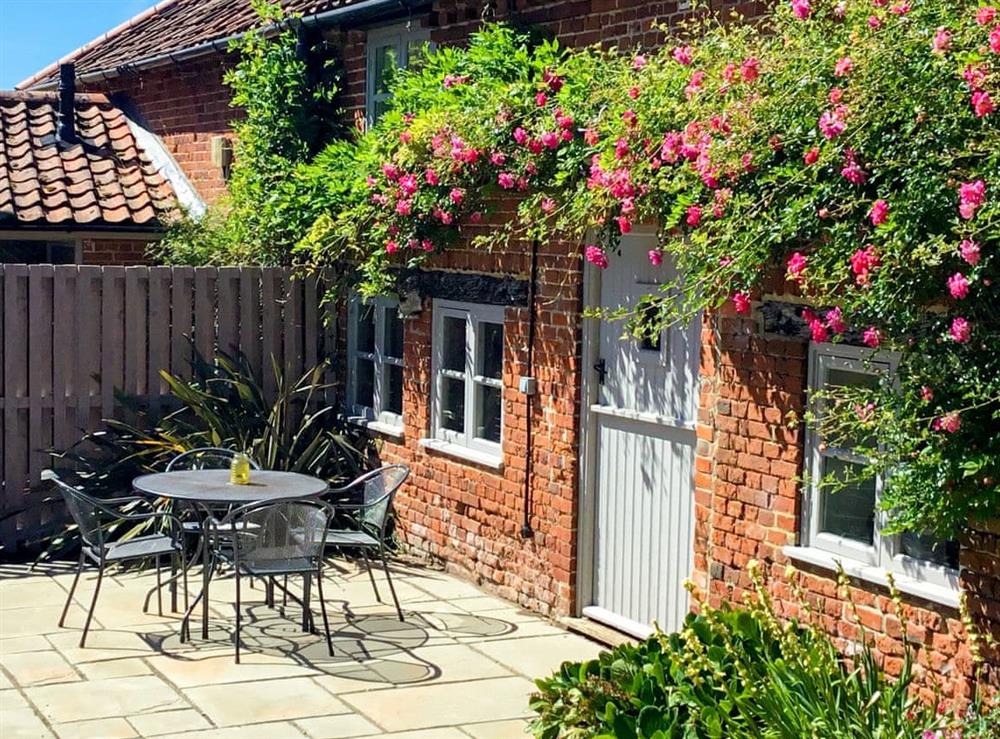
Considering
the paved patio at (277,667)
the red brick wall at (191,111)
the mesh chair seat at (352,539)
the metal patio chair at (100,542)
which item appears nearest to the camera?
the paved patio at (277,667)

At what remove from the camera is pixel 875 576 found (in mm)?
6859

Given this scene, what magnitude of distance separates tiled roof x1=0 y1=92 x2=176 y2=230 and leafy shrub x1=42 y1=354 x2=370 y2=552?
3.64 metres

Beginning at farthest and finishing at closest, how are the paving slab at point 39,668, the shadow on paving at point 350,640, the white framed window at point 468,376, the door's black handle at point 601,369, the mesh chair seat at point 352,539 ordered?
the white framed window at point 468,376 < the mesh chair seat at point 352,539 < the door's black handle at point 601,369 < the shadow on paving at point 350,640 < the paving slab at point 39,668

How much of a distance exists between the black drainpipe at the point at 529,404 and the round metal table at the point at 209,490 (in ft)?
4.49

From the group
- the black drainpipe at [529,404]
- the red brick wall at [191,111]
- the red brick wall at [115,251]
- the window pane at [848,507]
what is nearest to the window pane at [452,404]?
the black drainpipe at [529,404]

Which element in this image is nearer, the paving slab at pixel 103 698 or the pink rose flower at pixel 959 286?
the pink rose flower at pixel 959 286

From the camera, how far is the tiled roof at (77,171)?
14.7 metres

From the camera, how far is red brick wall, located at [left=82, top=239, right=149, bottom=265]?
1499 centimetres

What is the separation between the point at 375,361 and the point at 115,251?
461cm

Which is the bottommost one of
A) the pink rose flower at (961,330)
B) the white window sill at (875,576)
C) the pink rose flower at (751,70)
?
the white window sill at (875,576)

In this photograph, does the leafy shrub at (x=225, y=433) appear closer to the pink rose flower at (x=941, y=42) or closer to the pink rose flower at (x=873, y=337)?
the pink rose flower at (x=873, y=337)

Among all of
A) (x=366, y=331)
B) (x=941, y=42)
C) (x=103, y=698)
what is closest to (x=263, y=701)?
(x=103, y=698)

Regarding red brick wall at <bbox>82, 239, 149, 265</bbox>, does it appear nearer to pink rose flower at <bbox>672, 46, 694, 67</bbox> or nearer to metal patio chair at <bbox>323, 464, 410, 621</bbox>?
metal patio chair at <bbox>323, 464, 410, 621</bbox>

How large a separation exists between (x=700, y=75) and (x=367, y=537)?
3.83 meters
